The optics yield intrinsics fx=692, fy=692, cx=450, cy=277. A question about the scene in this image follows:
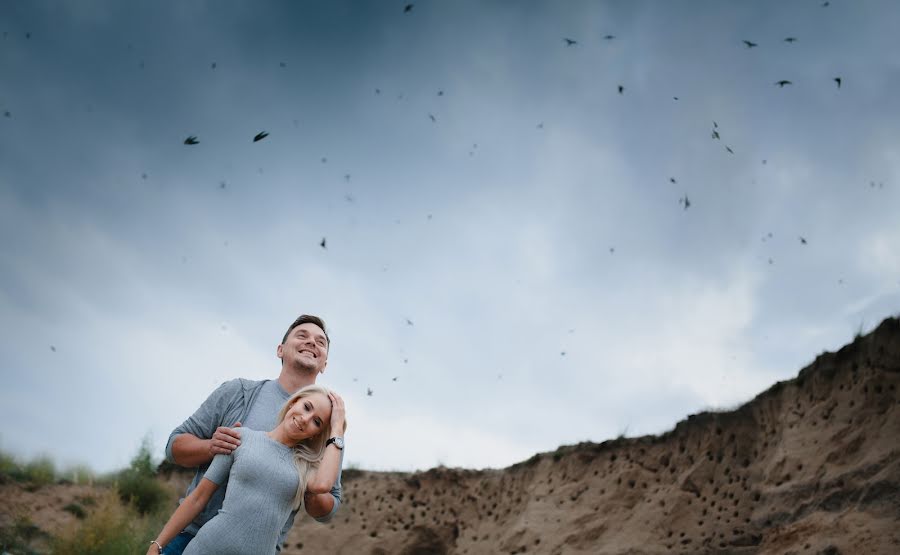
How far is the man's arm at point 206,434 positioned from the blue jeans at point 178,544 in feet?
0.78

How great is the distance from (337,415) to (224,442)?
1.26 ft

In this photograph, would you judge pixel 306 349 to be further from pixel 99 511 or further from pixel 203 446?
pixel 99 511

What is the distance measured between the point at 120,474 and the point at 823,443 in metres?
13.6

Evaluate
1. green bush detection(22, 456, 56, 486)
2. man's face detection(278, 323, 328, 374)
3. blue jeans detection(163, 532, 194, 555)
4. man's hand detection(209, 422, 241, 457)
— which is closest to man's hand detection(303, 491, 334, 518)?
man's hand detection(209, 422, 241, 457)

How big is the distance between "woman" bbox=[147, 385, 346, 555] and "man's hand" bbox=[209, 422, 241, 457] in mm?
19

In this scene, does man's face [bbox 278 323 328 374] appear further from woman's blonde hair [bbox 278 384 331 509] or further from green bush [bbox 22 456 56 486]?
green bush [bbox 22 456 56 486]

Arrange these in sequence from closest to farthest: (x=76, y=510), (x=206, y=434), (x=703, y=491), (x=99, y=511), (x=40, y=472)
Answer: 1. (x=206, y=434)
2. (x=703, y=491)
3. (x=99, y=511)
4. (x=76, y=510)
5. (x=40, y=472)

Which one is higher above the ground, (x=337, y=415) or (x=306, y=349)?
(x=306, y=349)

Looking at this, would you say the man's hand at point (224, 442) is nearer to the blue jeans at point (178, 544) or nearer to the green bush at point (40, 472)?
the blue jeans at point (178, 544)

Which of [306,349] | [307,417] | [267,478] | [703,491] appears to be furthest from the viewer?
[703,491]

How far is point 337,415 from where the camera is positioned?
95.9 inches

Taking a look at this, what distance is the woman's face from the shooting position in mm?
2385

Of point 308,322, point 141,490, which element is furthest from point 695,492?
point 141,490

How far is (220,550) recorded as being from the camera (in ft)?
6.98
